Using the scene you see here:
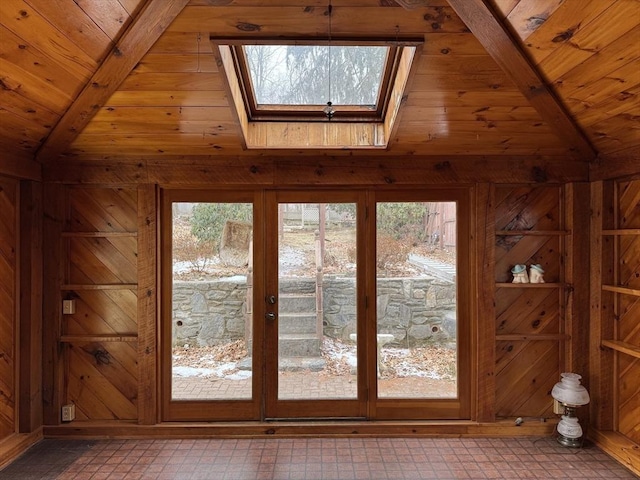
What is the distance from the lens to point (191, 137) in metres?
3.04

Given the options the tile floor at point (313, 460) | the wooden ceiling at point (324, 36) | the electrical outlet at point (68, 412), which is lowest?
the tile floor at point (313, 460)

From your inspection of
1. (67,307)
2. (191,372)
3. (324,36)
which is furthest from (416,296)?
(67,307)

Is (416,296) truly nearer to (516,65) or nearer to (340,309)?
(340,309)

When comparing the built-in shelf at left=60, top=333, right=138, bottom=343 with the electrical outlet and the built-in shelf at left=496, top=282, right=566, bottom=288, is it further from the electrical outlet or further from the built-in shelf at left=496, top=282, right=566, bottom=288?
the built-in shelf at left=496, top=282, right=566, bottom=288

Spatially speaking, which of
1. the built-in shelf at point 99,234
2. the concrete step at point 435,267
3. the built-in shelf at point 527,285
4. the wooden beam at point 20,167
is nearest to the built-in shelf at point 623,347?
the built-in shelf at point 527,285

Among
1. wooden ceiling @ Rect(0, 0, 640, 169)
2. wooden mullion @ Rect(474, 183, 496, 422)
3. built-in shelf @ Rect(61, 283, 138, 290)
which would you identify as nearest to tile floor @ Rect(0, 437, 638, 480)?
wooden mullion @ Rect(474, 183, 496, 422)

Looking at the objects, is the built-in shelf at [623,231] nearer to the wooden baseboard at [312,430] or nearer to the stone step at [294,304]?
the wooden baseboard at [312,430]

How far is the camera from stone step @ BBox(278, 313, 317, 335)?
3.41 metres

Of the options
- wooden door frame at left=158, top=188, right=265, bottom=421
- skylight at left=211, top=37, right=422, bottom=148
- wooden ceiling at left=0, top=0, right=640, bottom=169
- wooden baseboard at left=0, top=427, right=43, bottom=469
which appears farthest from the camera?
wooden door frame at left=158, top=188, right=265, bottom=421

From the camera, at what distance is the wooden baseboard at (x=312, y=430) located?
3.30m

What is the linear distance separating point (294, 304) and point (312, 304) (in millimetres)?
154

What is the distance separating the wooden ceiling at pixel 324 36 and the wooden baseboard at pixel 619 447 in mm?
2154

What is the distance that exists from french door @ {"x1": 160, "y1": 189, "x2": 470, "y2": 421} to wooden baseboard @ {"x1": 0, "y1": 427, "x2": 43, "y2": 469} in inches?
39.3

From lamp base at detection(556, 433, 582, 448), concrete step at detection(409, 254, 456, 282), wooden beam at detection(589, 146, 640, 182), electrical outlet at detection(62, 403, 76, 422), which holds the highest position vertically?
wooden beam at detection(589, 146, 640, 182)
